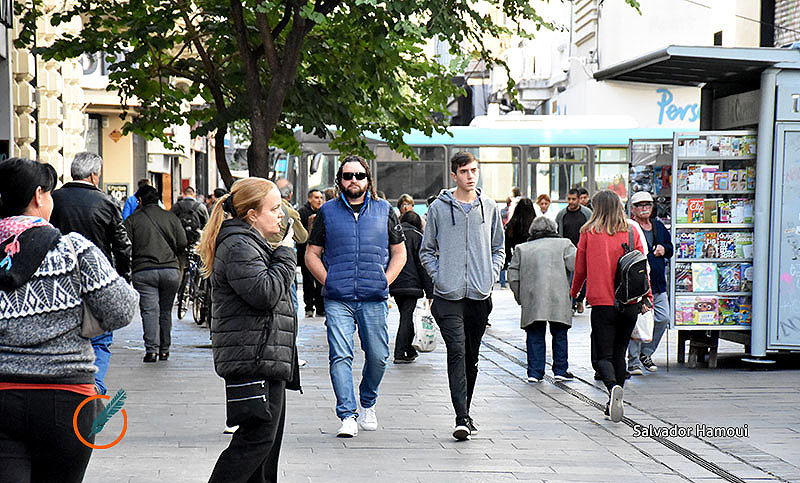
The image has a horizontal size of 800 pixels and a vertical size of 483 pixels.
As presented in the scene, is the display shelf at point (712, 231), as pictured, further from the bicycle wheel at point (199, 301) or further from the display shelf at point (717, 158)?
the bicycle wheel at point (199, 301)

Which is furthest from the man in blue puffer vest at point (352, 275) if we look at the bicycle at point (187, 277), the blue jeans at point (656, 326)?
the bicycle at point (187, 277)

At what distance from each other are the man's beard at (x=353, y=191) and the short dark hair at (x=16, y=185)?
13.7 ft

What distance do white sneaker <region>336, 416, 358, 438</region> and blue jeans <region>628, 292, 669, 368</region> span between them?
422cm

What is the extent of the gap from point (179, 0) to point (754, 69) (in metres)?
6.48

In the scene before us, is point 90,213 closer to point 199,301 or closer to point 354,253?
point 354,253

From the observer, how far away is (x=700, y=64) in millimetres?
11461

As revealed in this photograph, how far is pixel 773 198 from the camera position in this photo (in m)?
11.5

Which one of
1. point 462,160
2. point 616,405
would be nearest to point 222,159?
point 462,160

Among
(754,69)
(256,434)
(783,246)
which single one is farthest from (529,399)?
(256,434)

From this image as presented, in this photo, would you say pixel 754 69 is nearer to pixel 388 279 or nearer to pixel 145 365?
pixel 388 279

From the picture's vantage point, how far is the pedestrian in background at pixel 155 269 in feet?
40.3

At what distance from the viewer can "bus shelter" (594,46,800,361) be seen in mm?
11297

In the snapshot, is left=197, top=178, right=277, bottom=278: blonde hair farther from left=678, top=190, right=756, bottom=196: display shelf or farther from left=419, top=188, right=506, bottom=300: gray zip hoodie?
left=678, top=190, right=756, bottom=196: display shelf

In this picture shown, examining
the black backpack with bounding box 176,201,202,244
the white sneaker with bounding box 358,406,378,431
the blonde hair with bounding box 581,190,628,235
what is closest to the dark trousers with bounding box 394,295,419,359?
the blonde hair with bounding box 581,190,628,235
